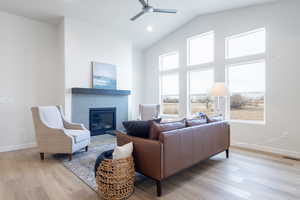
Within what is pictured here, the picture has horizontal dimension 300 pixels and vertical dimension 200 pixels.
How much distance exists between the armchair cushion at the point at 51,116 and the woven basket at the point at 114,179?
198cm

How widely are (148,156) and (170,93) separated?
4.07 meters

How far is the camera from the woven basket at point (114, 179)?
1860mm

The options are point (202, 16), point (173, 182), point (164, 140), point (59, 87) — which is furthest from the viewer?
point (202, 16)

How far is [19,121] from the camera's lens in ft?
13.1

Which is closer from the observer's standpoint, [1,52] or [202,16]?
[1,52]

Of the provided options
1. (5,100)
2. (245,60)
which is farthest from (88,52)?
(245,60)

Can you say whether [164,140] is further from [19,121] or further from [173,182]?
[19,121]

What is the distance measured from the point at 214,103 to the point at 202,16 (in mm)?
2534

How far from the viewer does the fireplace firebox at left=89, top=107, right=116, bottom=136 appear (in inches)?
186

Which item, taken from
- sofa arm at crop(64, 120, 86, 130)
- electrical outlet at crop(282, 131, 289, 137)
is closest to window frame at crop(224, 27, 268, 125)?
electrical outlet at crop(282, 131, 289, 137)

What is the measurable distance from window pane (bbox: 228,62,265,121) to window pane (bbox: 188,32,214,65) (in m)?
0.81

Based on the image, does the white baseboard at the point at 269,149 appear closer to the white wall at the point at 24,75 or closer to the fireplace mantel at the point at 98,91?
the fireplace mantel at the point at 98,91

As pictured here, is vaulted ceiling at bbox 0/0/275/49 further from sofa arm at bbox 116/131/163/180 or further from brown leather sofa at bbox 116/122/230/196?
→ sofa arm at bbox 116/131/163/180

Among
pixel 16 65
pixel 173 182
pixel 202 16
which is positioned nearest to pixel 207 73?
pixel 202 16
